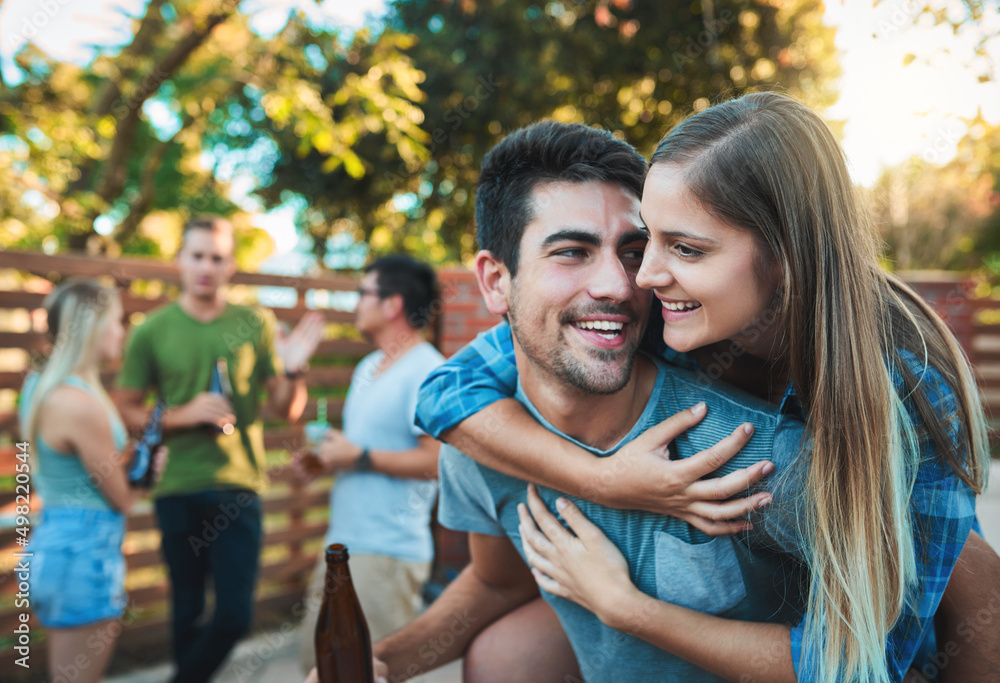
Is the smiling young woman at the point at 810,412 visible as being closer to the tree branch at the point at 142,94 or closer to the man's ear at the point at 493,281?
the man's ear at the point at 493,281

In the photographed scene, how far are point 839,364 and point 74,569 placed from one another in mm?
3162

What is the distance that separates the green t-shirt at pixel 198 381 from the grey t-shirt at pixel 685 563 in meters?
2.48

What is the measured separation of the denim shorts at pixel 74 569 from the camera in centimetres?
287

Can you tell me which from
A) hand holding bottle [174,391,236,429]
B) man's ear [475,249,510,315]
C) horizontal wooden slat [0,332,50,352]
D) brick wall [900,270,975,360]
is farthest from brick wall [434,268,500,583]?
brick wall [900,270,975,360]

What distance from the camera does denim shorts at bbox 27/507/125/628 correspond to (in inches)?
113

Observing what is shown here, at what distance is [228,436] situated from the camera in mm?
3594

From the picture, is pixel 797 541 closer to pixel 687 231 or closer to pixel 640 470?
pixel 640 470

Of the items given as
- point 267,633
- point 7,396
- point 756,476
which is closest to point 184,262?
point 7,396

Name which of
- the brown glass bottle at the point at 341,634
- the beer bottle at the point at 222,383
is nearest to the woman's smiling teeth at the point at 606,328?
the brown glass bottle at the point at 341,634

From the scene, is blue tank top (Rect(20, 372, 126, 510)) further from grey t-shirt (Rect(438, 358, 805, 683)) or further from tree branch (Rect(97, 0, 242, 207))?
tree branch (Rect(97, 0, 242, 207))

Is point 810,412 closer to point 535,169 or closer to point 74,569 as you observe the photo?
point 535,169

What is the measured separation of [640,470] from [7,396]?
386cm

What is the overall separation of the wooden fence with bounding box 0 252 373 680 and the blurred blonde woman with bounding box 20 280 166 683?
0.77 m

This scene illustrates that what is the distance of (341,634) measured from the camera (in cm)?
151
